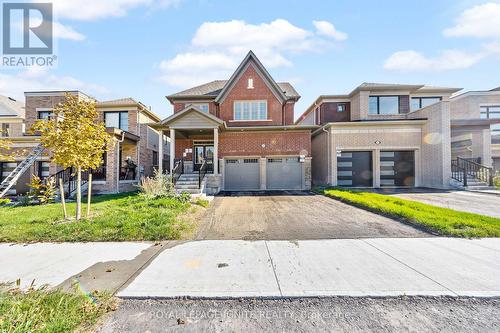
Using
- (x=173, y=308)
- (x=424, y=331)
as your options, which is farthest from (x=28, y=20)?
(x=424, y=331)

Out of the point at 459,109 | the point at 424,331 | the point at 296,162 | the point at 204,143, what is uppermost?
the point at 459,109

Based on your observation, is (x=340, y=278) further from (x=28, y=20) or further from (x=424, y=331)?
(x=28, y=20)

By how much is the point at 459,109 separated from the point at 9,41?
109ft

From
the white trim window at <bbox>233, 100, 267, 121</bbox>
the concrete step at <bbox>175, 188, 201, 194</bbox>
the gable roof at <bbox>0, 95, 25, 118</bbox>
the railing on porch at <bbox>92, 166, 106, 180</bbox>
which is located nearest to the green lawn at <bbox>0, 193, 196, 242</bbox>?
the concrete step at <bbox>175, 188, 201, 194</bbox>

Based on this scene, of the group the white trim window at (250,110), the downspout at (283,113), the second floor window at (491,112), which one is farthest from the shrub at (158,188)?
the second floor window at (491,112)

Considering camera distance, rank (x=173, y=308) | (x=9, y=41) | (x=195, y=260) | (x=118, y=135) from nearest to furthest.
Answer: (x=173, y=308), (x=195, y=260), (x=9, y=41), (x=118, y=135)

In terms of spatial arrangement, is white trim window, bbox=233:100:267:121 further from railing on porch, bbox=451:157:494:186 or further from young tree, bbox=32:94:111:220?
railing on porch, bbox=451:157:494:186

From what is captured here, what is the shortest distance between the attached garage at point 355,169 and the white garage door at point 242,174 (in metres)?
6.18

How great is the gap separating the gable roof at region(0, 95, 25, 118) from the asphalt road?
1043 inches

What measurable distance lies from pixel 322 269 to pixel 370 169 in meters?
14.5

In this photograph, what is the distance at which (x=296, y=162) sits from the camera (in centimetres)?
1573

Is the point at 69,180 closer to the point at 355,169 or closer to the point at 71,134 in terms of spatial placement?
the point at 71,134

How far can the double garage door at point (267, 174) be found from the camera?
15695 millimetres

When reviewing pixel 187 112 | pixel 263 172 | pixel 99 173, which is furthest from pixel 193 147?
pixel 99 173
